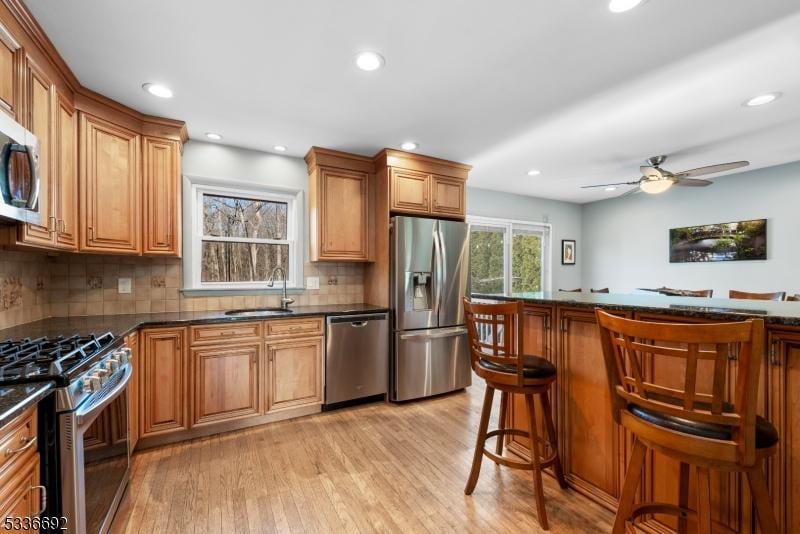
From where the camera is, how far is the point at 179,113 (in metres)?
2.54

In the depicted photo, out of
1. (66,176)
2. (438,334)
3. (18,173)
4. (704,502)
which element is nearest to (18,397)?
(18,173)

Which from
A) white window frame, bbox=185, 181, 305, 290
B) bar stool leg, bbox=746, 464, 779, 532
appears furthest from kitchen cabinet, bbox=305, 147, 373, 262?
bar stool leg, bbox=746, 464, 779, 532

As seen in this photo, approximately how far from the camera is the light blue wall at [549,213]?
16.7ft

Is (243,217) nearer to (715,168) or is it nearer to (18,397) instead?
(18,397)

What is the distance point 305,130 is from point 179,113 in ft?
3.02

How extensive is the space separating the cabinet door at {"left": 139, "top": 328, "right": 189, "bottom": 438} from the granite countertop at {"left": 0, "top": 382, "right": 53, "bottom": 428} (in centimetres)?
134

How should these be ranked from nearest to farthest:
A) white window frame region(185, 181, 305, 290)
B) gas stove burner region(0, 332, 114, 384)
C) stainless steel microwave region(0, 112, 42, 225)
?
gas stove burner region(0, 332, 114, 384) → stainless steel microwave region(0, 112, 42, 225) → white window frame region(185, 181, 305, 290)

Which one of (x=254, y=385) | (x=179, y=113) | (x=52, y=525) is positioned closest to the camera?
(x=52, y=525)

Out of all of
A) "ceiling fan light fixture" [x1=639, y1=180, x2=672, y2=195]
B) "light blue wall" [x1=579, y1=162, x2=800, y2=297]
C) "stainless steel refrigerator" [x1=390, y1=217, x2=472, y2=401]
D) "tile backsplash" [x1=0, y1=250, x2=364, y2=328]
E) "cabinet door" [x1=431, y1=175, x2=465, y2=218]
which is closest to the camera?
"tile backsplash" [x1=0, y1=250, x2=364, y2=328]

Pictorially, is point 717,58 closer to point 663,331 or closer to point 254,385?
point 663,331

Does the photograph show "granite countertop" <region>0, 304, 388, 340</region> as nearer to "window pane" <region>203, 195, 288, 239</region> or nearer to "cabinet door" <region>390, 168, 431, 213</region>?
"window pane" <region>203, 195, 288, 239</region>

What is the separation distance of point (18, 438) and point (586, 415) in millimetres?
2337

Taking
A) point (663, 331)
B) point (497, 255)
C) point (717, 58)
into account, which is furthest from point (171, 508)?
point (497, 255)

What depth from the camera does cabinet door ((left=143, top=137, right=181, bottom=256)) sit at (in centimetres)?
259
